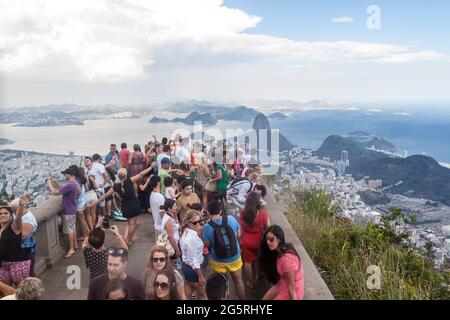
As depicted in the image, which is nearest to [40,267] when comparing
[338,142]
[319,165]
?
[319,165]

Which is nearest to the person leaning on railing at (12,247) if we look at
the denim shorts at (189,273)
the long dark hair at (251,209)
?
the denim shorts at (189,273)

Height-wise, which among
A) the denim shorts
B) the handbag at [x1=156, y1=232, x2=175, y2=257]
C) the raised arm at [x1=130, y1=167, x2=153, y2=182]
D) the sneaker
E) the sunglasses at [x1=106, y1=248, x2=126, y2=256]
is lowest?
the sneaker

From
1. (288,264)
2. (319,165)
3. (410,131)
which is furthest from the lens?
(410,131)

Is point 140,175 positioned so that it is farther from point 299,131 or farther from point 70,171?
point 299,131

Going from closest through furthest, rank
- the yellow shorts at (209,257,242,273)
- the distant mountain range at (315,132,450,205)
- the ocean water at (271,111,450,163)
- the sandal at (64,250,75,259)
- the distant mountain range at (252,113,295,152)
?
1. the yellow shorts at (209,257,242,273)
2. the sandal at (64,250,75,259)
3. the distant mountain range at (252,113,295,152)
4. the distant mountain range at (315,132,450,205)
5. the ocean water at (271,111,450,163)

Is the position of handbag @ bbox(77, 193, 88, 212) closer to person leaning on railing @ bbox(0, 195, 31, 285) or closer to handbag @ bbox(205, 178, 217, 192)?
person leaning on railing @ bbox(0, 195, 31, 285)

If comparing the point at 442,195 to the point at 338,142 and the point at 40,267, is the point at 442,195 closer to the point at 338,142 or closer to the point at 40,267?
the point at 338,142

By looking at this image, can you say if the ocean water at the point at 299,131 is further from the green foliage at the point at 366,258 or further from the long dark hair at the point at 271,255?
the long dark hair at the point at 271,255

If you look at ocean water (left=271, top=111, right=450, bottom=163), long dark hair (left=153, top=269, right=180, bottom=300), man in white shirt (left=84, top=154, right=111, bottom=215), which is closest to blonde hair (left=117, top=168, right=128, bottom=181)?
man in white shirt (left=84, top=154, right=111, bottom=215)
